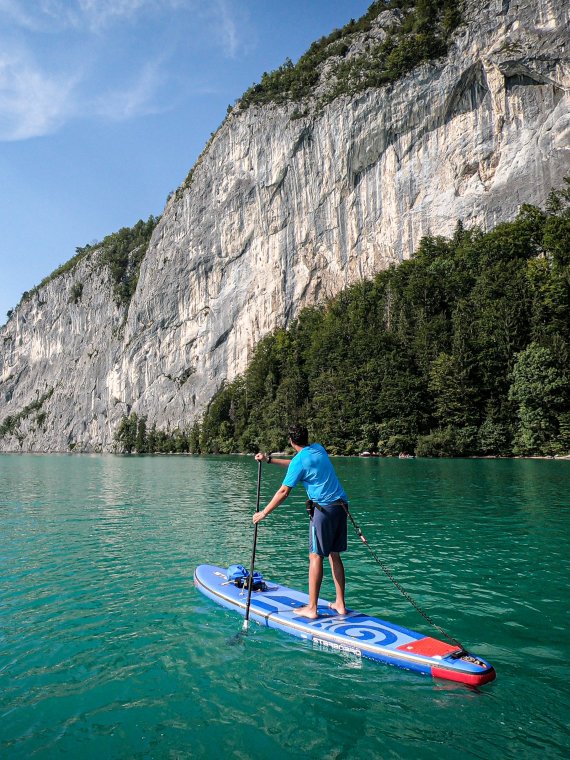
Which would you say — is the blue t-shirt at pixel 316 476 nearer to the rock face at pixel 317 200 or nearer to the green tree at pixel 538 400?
the green tree at pixel 538 400

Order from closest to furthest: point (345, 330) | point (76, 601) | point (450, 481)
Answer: point (76, 601), point (450, 481), point (345, 330)

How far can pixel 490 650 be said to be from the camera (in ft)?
22.1

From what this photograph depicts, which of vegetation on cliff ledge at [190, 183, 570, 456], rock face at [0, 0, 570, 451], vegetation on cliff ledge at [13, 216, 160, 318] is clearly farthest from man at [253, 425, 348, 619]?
vegetation on cliff ledge at [13, 216, 160, 318]

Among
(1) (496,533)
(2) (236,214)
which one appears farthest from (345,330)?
(1) (496,533)

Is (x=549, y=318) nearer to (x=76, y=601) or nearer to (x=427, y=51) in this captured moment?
(x=427, y=51)

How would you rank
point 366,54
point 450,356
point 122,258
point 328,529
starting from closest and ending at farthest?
point 328,529
point 450,356
point 366,54
point 122,258

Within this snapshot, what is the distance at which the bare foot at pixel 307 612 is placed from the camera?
752cm

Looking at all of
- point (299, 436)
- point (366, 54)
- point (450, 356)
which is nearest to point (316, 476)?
point (299, 436)

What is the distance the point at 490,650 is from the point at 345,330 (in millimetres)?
68672

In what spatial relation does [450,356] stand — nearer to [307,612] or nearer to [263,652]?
[307,612]

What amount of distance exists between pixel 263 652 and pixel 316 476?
7.73 feet

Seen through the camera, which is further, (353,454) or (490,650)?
(353,454)

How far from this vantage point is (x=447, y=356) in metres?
57.5

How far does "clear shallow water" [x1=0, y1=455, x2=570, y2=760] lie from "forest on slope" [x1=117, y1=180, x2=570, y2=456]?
3781cm
